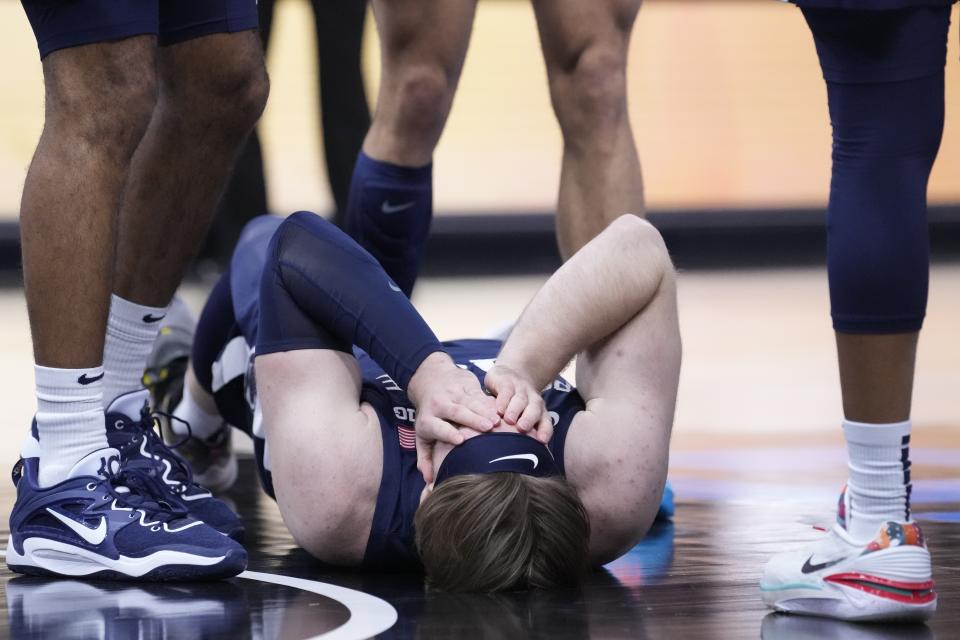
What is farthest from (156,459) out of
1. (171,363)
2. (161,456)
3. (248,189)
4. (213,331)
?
(248,189)

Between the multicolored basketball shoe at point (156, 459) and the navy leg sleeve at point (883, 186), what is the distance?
0.88m

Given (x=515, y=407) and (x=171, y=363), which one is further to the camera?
(x=171, y=363)

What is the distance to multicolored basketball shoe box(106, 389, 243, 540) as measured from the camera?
210cm

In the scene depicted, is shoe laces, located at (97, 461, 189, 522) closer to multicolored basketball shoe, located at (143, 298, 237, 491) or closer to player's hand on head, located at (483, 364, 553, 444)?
player's hand on head, located at (483, 364, 553, 444)

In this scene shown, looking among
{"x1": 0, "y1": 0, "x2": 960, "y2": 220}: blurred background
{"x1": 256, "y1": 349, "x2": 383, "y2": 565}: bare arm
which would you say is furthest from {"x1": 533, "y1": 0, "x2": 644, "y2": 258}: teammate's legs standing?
{"x1": 0, "y1": 0, "x2": 960, "y2": 220}: blurred background

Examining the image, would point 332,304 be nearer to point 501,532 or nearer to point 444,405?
point 444,405

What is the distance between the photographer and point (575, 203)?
2.67 metres

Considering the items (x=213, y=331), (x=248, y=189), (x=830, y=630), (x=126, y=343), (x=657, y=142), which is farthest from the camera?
(x=657, y=142)

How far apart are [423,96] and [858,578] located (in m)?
1.32

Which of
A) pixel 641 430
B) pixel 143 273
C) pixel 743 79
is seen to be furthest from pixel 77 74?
pixel 743 79

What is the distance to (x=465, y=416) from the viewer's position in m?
1.76

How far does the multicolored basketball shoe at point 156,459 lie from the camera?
6.89 ft

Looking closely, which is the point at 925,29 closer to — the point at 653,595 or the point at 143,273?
the point at 653,595

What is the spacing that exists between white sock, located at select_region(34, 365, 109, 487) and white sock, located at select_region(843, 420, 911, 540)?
0.92 metres
